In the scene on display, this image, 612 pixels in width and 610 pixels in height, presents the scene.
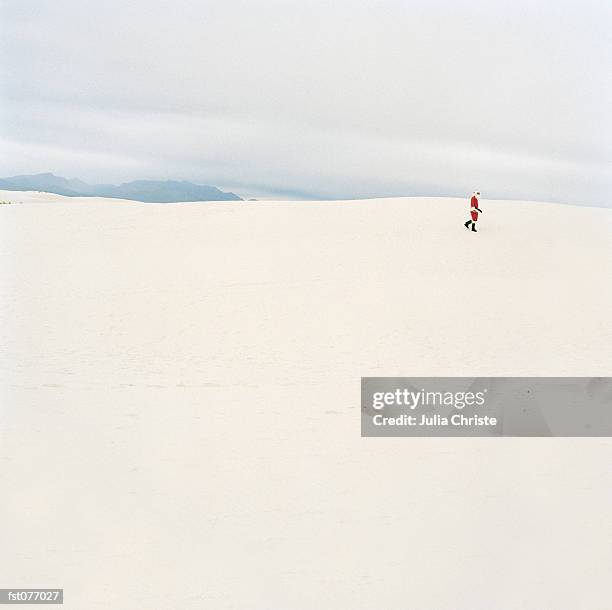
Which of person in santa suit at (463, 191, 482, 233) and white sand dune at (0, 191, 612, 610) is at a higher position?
person in santa suit at (463, 191, 482, 233)

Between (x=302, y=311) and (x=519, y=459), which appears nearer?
(x=519, y=459)

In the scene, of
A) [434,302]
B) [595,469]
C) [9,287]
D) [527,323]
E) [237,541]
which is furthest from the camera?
[9,287]

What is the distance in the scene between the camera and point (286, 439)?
8266mm

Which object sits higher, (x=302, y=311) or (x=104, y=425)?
(x=302, y=311)

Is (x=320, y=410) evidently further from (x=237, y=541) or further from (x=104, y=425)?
(x=237, y=541)

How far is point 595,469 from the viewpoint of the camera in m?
7.54

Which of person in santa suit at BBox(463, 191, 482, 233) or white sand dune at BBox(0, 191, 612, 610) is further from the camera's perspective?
person in santa suit at BBox(463, 191, 482, 233)

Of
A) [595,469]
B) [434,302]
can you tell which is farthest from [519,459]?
[434,302]

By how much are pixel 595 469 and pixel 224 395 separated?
16.3ft

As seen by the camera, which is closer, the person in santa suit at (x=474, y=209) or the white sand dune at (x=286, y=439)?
the white sand dune at (x=286, y=439)

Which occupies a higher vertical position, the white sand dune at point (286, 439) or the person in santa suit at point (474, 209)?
the person in santa suit at point (474, 209)

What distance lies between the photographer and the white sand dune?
561 cm

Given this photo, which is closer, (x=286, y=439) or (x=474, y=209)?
(x=286, y=439)

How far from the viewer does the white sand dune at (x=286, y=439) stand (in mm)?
5605
